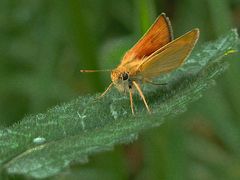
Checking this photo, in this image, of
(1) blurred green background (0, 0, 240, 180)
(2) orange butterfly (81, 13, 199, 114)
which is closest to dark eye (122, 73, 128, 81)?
(2) orange butterfly (81, 13, 199, 114)

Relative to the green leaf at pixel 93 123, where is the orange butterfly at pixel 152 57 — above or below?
above

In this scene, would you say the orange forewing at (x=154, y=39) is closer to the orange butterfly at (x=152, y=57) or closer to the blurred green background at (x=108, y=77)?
the orange butterfly at (x=152, y=57)

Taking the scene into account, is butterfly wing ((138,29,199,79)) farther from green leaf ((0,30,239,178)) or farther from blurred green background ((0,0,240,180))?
blurred green background ((0,0,240,180))

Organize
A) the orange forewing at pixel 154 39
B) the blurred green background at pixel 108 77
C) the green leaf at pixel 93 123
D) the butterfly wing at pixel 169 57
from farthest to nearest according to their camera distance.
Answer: the blurred green background at pixel 108 77, the orange forewing at pixel 154 39, the butterfly wing at pixel 169 57, the green leaf at pixel 93 123

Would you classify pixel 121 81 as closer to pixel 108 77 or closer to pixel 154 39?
pixel 154 39

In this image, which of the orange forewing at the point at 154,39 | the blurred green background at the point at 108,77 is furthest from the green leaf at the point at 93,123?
the blurred green background at the point at 108,77

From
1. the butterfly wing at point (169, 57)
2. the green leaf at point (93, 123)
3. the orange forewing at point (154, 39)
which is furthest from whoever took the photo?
the orange forewing at point (154, 39)

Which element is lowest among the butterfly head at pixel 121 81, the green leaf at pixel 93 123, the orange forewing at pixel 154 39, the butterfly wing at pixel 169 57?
the green leaf at pixel 93 123
